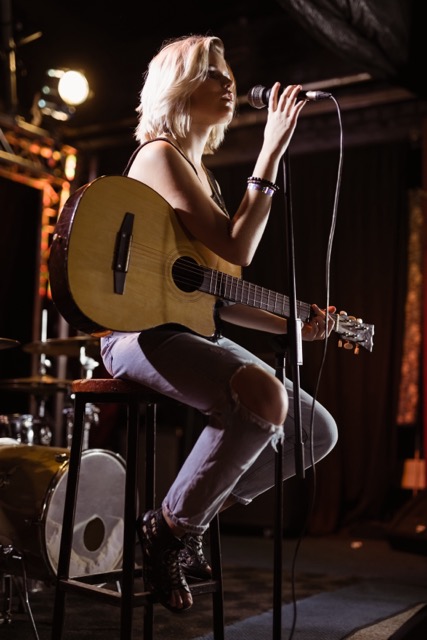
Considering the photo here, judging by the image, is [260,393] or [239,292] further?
[239,292]

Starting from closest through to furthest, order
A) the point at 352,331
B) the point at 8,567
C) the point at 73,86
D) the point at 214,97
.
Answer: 1. the point at 214,97
2. the point at 352,331
3. the point at 8,567
4. the point at 73,86

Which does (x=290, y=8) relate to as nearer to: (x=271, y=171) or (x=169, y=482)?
(x=271, y=171)

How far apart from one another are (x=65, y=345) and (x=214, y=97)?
2.00 metres

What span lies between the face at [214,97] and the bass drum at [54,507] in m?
1.67

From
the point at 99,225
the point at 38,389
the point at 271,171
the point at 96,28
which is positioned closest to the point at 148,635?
the point at 99,225

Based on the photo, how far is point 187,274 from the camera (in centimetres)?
219

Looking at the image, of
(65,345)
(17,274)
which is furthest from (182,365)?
(17,274)

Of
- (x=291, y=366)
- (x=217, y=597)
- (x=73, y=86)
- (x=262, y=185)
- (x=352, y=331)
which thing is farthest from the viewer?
(x=73, y=86)

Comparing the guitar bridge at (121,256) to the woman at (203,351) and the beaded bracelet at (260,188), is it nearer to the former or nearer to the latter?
the woman at (203,351)

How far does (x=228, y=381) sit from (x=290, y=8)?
2.46 metres

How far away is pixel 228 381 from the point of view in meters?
2.00

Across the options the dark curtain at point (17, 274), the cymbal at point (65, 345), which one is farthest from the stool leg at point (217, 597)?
the dark curtain at point (17, 274)

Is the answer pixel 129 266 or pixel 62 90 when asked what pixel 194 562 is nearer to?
pixel 129 266

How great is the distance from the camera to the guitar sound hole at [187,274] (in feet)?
7.13
